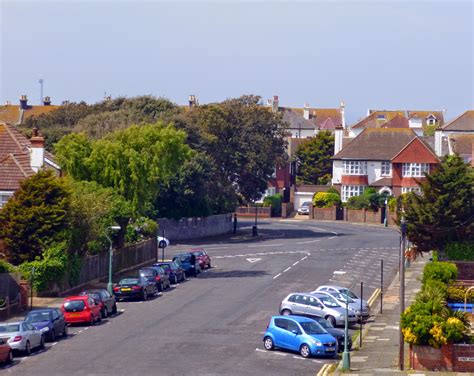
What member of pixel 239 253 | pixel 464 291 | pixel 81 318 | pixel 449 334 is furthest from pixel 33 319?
pixel 239 253

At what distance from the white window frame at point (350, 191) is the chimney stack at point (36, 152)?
6077cm

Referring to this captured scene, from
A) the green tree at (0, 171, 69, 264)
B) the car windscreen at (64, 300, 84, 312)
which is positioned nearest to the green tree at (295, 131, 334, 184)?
the green tree at (0, 171, 69, 264)

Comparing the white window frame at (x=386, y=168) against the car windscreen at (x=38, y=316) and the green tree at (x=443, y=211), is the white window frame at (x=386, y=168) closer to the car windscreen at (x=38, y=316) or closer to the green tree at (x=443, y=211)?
the green tree at (x=443, y=211)

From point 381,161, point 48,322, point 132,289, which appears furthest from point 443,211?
point 381,161

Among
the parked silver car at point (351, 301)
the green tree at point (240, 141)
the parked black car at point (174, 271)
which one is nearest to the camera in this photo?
the parked silver car at point (351, 301)

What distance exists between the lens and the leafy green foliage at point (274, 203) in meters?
124

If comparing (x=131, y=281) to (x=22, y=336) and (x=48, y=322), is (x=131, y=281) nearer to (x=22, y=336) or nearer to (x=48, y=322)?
(x=48, y=322)

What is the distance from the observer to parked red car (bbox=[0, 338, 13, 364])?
37.9m

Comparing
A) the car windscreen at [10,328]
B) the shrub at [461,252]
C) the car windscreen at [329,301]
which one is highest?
the shrub at [461,252]

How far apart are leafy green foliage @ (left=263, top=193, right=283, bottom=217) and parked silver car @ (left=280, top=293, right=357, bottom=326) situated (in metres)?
74.6

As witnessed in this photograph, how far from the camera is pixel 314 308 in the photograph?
1925 inches

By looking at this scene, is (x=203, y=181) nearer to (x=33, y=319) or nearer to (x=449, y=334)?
(x=33, y=319)

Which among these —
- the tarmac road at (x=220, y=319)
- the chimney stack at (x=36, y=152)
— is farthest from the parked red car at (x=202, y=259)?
the chimney stack at (x=36, y=152)

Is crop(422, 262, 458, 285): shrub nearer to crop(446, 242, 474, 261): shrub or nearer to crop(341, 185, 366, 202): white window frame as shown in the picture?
crop(446, 242, 474, 261): shrub
